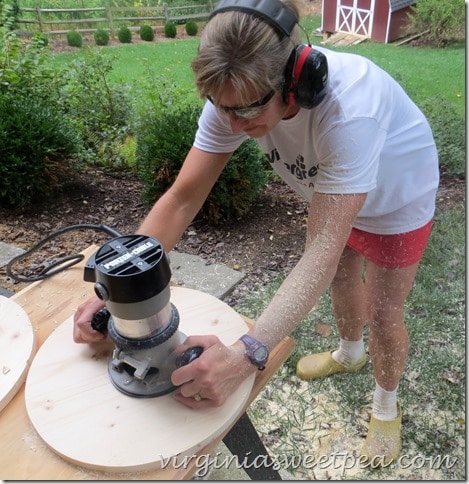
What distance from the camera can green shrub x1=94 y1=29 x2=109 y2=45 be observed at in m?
9.26

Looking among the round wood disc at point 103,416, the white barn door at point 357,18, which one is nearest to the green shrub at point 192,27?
the white barn door at point 357,18

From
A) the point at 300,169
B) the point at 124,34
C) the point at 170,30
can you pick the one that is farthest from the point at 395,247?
the point at 124,34

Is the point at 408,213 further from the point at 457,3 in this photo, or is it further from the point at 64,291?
the point at 457,3

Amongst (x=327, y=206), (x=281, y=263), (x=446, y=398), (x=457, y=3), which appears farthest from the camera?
(x=457, y=3)

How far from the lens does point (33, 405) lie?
1078 mm

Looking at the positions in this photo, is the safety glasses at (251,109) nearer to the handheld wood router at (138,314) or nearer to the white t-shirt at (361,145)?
the white t-shirt at (361,145)

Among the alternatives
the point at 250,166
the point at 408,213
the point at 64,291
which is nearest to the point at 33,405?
the point at 64,291

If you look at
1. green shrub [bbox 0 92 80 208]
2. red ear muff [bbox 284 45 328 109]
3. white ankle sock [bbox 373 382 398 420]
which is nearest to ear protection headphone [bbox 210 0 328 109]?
red ear muff [bbox 284 45 328 109]

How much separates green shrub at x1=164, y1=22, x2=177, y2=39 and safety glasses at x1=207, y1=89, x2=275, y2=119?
8613 millimetres

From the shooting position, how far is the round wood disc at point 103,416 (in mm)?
977

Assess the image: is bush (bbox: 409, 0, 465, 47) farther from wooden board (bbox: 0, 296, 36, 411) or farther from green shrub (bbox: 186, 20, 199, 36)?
wooden board (bbox: 0, 296, 36, 411)

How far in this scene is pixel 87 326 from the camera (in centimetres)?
120

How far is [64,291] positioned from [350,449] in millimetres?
1393

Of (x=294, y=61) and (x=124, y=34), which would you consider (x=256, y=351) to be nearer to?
(x=294, y=61)
